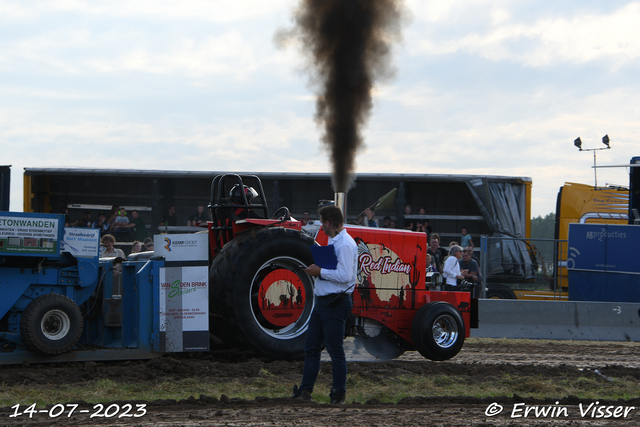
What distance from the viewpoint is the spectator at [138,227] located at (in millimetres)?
13711

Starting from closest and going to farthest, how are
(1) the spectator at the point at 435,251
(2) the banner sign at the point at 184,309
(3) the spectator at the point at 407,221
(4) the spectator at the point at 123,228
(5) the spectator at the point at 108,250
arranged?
(2) the banner sign at the point at 184,309 < (5) the spectator at the point at 108,250 < (1) the spectator at the point at 435,251 < (4) the spectator at the point at 123,228 < (3) the spectator at the point at 407,221

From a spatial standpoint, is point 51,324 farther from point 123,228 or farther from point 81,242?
point 123,228

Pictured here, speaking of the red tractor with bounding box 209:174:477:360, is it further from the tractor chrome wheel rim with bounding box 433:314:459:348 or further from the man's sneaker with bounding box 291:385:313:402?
the man's sneaker with bounding box 291:385:313:402

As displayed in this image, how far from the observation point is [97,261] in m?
6.68

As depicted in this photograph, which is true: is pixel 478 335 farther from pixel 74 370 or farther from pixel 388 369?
pixel 74 370

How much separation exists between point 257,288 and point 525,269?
755cm

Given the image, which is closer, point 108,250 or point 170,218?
point 108,250

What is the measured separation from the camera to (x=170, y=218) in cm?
1421

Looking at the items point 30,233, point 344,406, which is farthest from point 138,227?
point 344,406

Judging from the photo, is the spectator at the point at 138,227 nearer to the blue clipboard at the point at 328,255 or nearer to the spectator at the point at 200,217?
the spectator at the point at 200,217

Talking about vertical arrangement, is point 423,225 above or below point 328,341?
above

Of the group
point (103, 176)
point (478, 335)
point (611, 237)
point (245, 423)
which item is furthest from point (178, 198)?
point (245, 423)

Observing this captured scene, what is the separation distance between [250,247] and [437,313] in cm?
214

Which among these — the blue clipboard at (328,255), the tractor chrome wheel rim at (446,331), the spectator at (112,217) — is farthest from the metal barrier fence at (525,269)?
the blue clipboard at (328,255)
